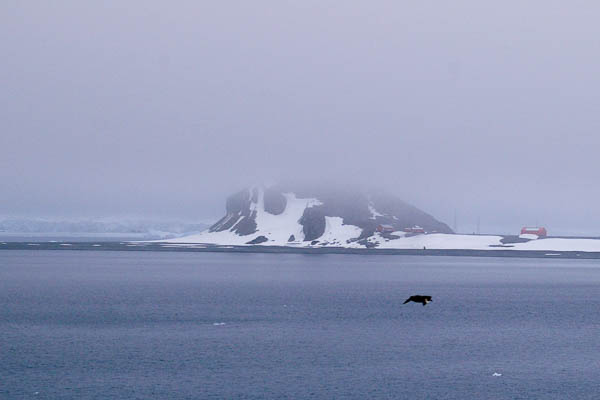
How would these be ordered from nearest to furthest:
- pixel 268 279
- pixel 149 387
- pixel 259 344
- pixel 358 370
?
pixel 149 387 → pixel 358 370 → pixel 259 344 → pixel 268 279

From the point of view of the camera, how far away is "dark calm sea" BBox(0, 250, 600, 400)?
3816 cm

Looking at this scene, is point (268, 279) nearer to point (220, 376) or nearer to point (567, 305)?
point (567, 305)

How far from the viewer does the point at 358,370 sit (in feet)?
141

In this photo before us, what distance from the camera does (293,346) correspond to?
2039 inches

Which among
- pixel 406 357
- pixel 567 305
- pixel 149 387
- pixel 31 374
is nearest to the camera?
pixel 149 387

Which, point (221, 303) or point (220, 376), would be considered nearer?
point (220, 376)

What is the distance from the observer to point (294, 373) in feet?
138

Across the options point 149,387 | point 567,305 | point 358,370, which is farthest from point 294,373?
point 567,305

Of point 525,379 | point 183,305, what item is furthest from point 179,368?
point 183,305

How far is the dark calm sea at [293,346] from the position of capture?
38156mm

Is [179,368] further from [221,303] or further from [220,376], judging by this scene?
[221,303]

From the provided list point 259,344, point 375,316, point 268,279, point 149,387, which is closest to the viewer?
point 149,387

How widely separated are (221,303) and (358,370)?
42.9m

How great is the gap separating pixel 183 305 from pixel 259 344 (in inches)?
1210
